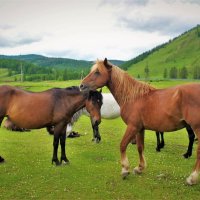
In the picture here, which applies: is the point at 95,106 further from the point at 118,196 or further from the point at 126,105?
the point at 118,196

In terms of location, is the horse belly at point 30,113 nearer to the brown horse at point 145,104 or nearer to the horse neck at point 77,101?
the horse neck at point 77,101

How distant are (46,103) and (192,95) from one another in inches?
187

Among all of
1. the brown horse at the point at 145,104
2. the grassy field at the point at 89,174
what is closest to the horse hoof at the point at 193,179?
the brown horse at the point at 145,104

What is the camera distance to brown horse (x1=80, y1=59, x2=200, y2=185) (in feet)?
28.0

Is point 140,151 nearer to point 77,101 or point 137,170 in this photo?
point 137,170

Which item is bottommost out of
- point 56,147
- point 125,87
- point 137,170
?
point 137,170

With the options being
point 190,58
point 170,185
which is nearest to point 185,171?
point 170,185

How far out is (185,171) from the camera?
10.8m

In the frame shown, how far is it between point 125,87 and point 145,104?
0.79m

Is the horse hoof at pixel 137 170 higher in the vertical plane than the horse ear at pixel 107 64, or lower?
lower

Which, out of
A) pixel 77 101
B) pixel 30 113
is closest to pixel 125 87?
pixel 77 101

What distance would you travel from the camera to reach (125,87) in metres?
9.63

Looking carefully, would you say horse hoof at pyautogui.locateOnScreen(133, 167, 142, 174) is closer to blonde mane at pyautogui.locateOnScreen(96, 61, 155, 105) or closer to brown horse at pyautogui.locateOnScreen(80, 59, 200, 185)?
brown horse at pyautogui.locateOnScreen(80, 59, 200, 185)

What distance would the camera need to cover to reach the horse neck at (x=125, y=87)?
377 inches
